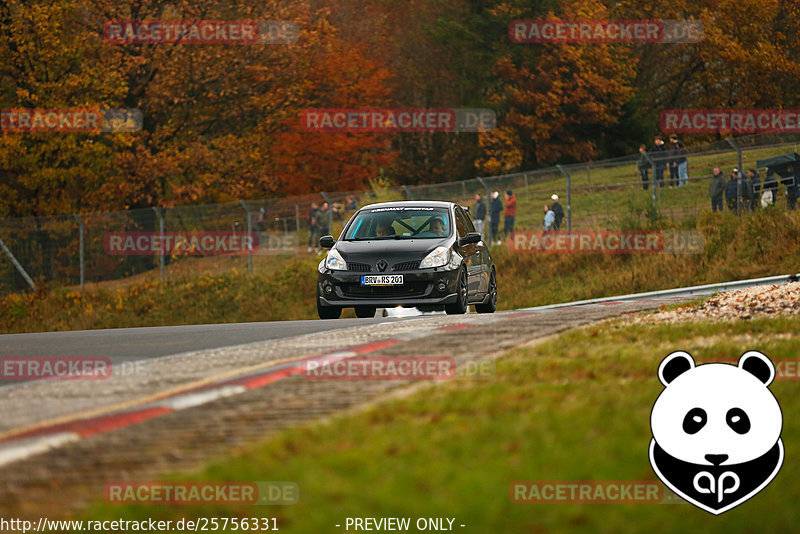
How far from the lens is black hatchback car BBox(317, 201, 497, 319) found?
1727 centimetres

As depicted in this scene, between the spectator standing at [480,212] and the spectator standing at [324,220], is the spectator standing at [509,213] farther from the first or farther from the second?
the spectator standing at [324,220]

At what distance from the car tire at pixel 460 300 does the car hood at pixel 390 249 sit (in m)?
0.58

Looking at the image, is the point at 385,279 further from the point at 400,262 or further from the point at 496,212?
the point at 496,212

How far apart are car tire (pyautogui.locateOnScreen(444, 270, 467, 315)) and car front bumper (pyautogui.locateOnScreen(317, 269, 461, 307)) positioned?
19 centimetres

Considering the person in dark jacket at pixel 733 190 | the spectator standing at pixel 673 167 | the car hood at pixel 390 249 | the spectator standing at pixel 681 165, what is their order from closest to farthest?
the car hood at pixel 390 249 < the person in dark jacket at pixel 733 190 < the spectator standing at pixel 681 165 < the spectator standing at pixel 673 167

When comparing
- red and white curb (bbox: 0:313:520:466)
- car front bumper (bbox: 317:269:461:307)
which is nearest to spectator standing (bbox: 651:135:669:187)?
car front bumper (bbox: 317:269:461:307)

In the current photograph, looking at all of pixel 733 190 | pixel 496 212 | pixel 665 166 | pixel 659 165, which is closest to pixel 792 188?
pixel 733 190

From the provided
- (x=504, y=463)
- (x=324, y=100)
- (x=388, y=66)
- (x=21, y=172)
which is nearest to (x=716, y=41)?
(x=388, y=66)

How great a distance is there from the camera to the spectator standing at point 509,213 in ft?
107

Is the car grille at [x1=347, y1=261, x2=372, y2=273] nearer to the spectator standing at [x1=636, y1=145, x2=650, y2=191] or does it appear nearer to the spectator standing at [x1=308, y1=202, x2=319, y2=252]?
the spectator standing at [x1=636, y1=145, x2=650, y2=191]

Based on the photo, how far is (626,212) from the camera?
32.0m

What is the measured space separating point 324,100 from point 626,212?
20.2 m

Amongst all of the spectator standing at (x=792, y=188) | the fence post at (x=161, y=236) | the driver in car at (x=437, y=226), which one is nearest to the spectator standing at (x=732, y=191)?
the spectator standing at (x=792, y=188)

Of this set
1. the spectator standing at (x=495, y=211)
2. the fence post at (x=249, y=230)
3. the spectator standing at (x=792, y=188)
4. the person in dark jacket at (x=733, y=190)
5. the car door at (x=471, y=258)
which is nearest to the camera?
the car door at (x=471, y=258)
